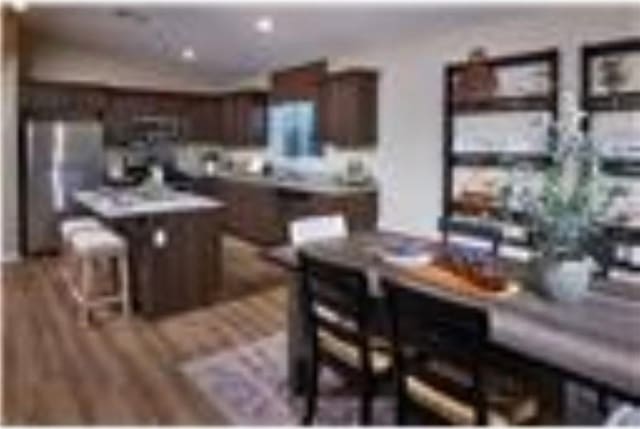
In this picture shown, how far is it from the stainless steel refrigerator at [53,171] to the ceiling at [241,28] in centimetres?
120

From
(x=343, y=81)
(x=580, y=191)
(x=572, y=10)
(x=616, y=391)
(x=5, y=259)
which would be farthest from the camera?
(x=5, y=259)

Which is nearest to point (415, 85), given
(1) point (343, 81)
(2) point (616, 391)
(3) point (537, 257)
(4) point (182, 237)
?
(1) point (343, 81)

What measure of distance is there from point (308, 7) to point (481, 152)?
6.54 ft

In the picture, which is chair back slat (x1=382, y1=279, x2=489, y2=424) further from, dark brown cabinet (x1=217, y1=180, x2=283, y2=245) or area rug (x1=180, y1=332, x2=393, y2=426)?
dark brown cabinet (x1=217, y1=180, x2=283, y2=245)

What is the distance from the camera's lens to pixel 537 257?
258cm

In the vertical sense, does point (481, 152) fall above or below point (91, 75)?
below

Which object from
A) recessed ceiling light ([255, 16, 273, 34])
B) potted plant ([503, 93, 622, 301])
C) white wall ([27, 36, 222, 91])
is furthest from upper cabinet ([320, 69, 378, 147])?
potted plant ([503, 93, 622, 301])

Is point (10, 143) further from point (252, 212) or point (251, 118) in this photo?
point (251, 118)

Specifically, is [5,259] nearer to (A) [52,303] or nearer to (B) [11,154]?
(B) [11,154]

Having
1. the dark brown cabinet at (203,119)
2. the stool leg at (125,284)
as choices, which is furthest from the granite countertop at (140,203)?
the dark brown cabinet at (203,119)

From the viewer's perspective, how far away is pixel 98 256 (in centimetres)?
504

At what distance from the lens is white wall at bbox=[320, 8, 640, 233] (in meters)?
4.61

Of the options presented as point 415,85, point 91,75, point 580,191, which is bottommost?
point 580,191

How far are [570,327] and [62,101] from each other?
7614 millimetres
